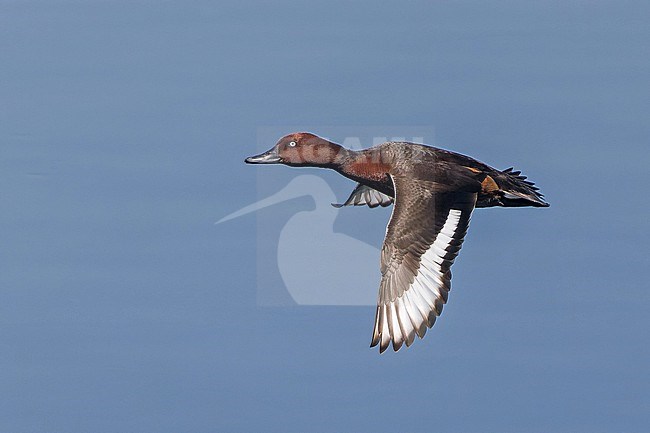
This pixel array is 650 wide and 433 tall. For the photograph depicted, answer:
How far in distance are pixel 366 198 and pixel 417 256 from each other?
2.96 metres

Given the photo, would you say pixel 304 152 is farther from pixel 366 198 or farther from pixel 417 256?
pixel 366 198

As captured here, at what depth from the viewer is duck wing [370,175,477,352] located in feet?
52.0

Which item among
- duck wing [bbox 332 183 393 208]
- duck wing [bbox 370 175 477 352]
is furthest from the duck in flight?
duck wing [bbox 332 183 393 208]

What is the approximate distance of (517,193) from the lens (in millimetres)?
16906

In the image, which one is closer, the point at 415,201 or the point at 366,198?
the point at 415,201

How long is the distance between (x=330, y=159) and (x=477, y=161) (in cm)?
144

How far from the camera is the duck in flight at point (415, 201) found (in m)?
15.9

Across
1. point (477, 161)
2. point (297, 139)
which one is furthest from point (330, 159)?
point (477, 161)

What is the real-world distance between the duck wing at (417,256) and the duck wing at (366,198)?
2.39m

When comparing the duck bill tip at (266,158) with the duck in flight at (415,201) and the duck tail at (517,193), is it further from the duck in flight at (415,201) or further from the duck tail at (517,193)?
the duck tail at (517,193)

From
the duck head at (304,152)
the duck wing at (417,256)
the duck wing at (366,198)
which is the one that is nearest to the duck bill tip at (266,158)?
the duck head at (304,152)

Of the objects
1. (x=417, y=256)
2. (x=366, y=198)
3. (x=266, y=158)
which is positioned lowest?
(x=417, y=256)

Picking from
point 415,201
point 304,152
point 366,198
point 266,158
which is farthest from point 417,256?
point 366,198

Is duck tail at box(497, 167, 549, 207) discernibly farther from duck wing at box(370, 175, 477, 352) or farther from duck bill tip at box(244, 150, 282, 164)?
duck bill tip at box(244, 150, 282, 164)
